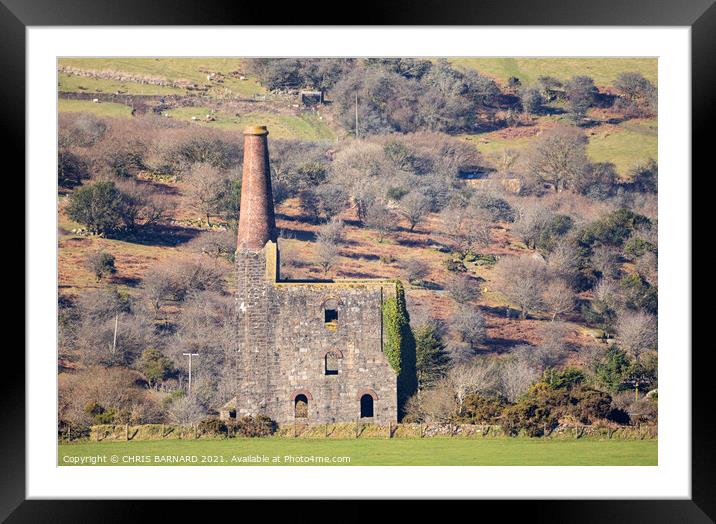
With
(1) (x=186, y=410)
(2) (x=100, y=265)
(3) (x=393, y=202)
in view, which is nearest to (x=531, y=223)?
(3) (x=393, y=202)

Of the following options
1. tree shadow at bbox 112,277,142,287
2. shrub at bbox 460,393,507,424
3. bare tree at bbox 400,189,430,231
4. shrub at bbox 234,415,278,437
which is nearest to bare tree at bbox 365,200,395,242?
bare tree at bbox 400,189,430,231

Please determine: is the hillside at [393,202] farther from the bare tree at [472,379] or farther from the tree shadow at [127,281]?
the bare tree at [472,379]

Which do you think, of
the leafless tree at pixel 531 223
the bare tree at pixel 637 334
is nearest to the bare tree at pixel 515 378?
the bare tree at pixel 637 334

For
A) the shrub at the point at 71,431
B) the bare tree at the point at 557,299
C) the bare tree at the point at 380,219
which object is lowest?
the shrub at the point at 71,431

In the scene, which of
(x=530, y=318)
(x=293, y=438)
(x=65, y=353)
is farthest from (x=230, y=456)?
(x=530, y=318)

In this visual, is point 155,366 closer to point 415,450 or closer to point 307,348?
point 307,348

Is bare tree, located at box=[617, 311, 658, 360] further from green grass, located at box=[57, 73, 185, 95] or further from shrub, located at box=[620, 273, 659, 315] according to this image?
green grass, located at box=[57, 73, 185, 95]

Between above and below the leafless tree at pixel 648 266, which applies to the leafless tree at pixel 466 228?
above
